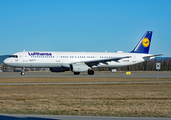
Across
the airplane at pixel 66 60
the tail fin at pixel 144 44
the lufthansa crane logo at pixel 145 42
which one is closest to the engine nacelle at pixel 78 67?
the airplane at pixel 66 60

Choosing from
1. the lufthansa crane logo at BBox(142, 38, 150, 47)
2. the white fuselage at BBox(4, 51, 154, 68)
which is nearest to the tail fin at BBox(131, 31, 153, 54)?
the lufthansa crane logo at BBox(142, 38, 150, 47)

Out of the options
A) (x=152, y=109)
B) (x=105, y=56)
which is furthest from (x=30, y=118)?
(x=105, y=56)

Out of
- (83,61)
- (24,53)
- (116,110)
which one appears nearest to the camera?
(116,110)

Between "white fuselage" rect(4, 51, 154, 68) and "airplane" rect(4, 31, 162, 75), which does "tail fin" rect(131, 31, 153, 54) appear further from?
"white fuselage" rect(4, 51, 154, 68)

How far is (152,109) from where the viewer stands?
12.3 metres

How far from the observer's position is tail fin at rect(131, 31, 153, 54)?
5660cm

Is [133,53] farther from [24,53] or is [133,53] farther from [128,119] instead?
[128,119]

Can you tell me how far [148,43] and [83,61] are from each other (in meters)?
18.8

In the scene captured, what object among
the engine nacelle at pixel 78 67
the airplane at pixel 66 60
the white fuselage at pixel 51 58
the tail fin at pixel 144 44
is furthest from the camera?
the tail fin at pixel 144 44

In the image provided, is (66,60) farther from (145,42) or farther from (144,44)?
(145,42)

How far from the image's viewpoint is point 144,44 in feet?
186

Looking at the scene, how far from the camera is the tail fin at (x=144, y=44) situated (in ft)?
186

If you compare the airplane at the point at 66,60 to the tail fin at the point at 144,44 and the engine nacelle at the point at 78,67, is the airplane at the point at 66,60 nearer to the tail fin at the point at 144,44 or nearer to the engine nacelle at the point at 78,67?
the engine nacelle at the point at 78,67

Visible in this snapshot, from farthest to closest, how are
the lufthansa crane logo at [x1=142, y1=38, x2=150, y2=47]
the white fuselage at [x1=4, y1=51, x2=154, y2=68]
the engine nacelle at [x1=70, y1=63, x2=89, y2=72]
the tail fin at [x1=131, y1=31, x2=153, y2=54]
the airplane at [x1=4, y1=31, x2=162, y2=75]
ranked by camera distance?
1. the lufthansa crane logo at [x1=142, y1=38, x2=150, y2=47]
2. the tail fin at [x1=131, y1=31, x2=153, y2=54]
3. the engine nacelle at [x1=70, y1=63, x2=89, y2=72]
4. the airplane at [x1=4, y1=31, x2=162, y2=75]
5. the white fuselage at [x1=4, y1=51, x2=154, y2=68]
